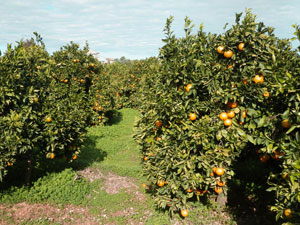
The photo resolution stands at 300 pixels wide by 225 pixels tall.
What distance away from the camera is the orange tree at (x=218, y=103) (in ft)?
11.1

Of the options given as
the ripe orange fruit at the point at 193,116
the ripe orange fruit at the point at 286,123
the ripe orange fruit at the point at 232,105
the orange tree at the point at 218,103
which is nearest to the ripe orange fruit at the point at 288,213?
the orange tree at the point at 218,103

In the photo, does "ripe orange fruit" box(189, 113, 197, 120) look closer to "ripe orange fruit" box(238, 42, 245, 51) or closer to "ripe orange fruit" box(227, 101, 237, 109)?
"ripe orange fruit" box(227, 101, 237, 109)

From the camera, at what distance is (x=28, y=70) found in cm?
493

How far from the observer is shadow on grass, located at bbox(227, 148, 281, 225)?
4758mm

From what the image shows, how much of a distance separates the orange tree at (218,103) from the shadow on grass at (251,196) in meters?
1.37

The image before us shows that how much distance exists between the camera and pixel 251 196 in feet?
17.7

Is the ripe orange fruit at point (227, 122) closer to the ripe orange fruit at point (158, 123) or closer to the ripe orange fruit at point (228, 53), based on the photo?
the ripe orange fruit at point (228, 53)

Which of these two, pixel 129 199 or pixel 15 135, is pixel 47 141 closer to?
pixel 15 135

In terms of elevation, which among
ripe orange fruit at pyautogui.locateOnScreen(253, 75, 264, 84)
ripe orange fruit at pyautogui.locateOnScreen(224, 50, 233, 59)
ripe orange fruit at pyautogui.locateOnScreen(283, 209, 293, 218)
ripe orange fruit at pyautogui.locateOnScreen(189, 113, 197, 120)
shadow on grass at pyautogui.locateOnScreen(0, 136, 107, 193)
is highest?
ripe orange fruit at pyautogui.locateOnScreen(224, 50, 233, 59)

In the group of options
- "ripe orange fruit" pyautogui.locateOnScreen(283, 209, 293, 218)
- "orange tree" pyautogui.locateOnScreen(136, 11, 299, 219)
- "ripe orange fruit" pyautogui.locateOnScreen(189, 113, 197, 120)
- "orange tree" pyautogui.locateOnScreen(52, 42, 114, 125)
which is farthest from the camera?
"orange tree" pyautogui.locateOnScreen(52, 42, 114, 125)

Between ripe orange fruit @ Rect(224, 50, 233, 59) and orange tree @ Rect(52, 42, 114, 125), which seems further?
orange tree @ Rect(52, 42, 114, 125)

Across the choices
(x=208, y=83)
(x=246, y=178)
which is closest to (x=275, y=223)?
(x=246, y=178)

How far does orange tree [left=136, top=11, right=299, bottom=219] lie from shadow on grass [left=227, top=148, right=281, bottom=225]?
1374mm

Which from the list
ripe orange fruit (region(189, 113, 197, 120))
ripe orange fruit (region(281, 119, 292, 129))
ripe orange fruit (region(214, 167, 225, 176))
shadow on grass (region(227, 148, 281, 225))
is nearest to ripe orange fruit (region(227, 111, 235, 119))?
ripe orange fruit (region(189, 113, 197, 120))
